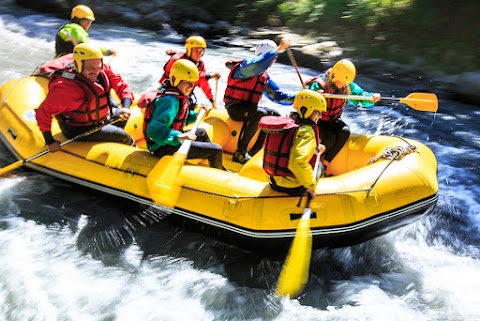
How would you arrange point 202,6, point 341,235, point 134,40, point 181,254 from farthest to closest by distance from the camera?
1. point 202,6
2. point 134,40
3. point 181,254
4. point 341,235

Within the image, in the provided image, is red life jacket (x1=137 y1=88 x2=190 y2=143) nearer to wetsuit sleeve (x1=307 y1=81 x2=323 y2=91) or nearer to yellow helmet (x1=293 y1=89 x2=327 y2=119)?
yellow helmet (x1=293 y1=89 x2=327 y2=119)

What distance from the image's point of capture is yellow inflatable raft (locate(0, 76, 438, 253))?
3988 mm

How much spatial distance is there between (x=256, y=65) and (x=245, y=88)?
0.37 metres

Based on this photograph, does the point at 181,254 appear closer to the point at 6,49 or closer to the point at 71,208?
the point at 71,208

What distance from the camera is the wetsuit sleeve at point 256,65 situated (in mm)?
4730

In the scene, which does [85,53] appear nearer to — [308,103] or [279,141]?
[279,141]

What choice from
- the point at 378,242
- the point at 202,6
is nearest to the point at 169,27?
the point at 202,6

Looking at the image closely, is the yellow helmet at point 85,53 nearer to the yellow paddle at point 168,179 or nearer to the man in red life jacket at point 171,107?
the man in red life jacket at point 171,107

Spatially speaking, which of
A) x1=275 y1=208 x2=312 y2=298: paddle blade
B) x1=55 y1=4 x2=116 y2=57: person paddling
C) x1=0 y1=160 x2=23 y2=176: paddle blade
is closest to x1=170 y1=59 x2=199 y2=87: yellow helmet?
x1=275 y1=208 x2=312 y2=298: paddle blade

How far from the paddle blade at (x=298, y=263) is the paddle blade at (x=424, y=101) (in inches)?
69.4

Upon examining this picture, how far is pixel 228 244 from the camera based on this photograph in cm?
441

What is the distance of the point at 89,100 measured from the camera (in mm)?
4508

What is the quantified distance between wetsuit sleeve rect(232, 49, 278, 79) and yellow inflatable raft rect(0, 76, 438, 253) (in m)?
0.83

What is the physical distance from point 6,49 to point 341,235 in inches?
331
